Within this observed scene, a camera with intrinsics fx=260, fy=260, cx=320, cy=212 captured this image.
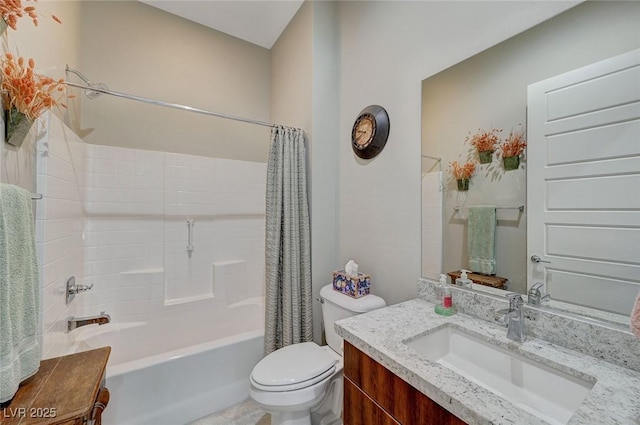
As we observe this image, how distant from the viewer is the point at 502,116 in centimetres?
111

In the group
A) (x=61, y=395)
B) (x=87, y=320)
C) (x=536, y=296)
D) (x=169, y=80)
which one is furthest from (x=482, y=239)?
(x=169, y=80)

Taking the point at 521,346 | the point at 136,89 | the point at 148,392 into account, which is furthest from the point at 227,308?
the point at 521,346

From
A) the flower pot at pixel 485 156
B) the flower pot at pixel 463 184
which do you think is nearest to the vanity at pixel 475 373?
the flower pot at pixel 463 184

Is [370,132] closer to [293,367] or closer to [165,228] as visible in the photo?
[293,367]

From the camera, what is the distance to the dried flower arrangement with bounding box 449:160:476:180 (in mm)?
1217

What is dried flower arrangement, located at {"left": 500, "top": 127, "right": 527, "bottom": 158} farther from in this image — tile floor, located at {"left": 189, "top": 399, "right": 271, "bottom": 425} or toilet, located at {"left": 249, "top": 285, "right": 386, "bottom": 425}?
tile floor, located at {"left": 189, "top": 399, "right": 271, "bottom": 425}

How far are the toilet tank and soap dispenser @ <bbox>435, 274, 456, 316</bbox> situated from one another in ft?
1.18

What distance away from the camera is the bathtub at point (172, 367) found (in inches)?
56.5

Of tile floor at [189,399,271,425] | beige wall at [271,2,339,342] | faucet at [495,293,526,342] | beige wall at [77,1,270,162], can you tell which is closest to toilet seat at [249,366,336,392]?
tile floor at [189,399,271,425]

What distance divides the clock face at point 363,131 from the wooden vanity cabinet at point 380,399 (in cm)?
124

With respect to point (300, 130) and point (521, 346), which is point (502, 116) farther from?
point (300, 130)

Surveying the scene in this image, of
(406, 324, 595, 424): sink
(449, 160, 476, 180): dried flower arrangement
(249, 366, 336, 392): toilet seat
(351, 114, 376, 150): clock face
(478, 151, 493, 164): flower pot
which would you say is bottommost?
(249, 366, 336, 392): toilet seat

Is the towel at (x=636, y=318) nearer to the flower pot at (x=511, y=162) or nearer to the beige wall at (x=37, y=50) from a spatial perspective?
the flower pot at (x=511, y=162)

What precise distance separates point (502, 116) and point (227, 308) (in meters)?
2.42
